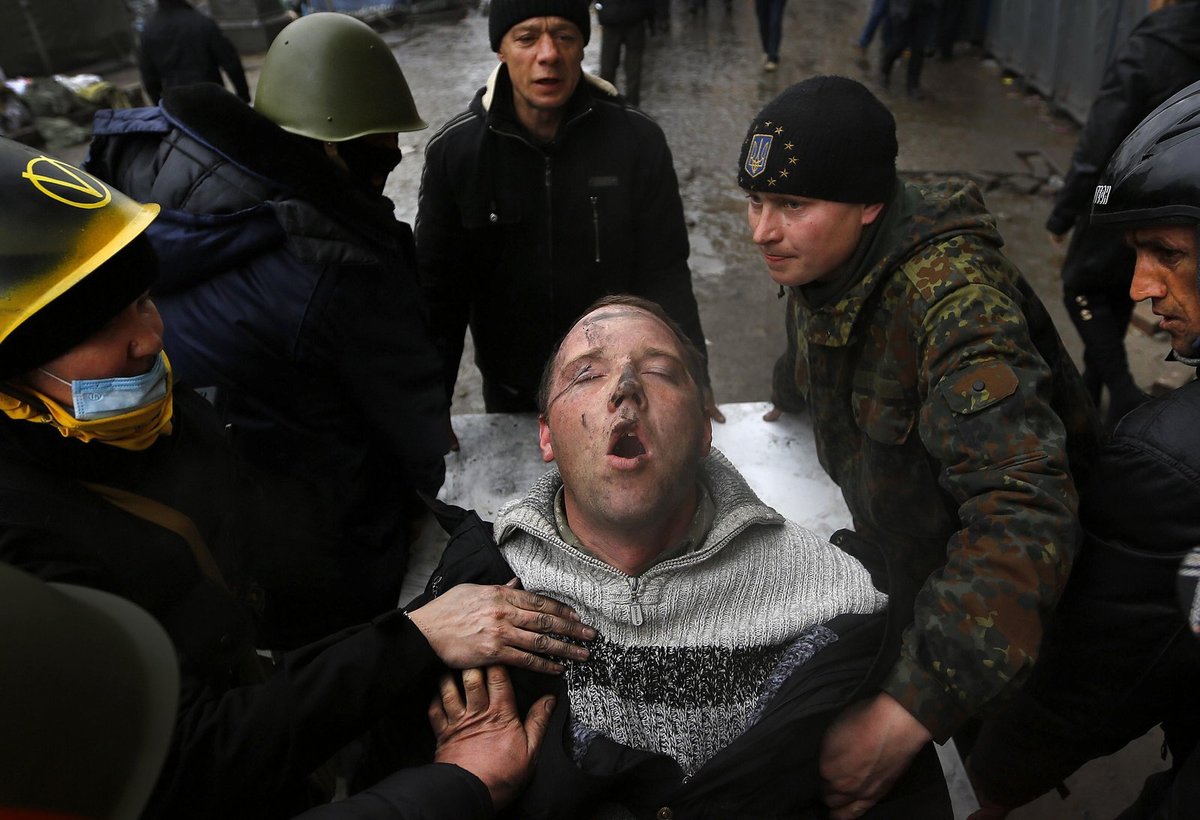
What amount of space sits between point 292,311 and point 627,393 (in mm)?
999

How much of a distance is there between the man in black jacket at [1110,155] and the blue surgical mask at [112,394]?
3.58 m

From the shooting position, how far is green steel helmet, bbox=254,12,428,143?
254 cm

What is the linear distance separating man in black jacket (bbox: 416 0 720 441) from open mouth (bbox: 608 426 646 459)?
4.84 feet

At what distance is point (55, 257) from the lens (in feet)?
4.71

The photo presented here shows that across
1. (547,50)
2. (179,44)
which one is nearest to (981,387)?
(547,50)

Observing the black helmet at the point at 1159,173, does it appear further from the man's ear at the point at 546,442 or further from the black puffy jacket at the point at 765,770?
the man's ear at the point at 546,442

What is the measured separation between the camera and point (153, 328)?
166 centimetres

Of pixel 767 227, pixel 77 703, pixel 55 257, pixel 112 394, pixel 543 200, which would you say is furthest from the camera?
pixel 543 200

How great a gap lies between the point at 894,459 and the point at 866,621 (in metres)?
0.50

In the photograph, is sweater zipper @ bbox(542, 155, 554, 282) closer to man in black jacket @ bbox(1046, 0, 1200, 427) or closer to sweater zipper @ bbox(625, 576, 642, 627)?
sweater zipper @ bbox(625, 576, 642, 627)

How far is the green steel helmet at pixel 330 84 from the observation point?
254cm

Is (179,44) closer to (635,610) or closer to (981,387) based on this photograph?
(635,610)

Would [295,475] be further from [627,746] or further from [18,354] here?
[627,746]

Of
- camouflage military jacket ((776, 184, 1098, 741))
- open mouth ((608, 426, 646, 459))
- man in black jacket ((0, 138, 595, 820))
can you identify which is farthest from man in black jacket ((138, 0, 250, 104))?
camouflage military jacket ((776, 184, 1098, 741))
